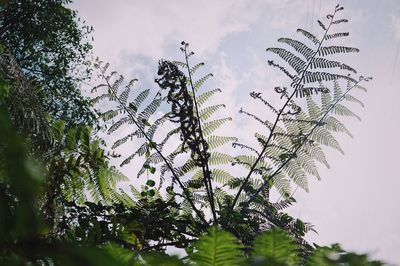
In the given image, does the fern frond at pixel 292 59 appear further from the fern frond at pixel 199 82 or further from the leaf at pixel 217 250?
the leaf at pixel 217 250

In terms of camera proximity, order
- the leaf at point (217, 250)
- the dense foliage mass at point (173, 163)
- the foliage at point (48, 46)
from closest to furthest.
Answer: the leaf at point (217, 250) → the dense foliage mass at point (173, 163) → the foliage at point (48, 46)

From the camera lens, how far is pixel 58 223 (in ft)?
6.20

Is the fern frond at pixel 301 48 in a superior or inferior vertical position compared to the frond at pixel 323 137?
superior

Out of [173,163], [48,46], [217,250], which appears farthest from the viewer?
[48,46]

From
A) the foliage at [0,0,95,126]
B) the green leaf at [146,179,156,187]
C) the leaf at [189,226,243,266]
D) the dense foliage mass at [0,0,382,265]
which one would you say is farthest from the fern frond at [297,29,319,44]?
the foliage at [0,0,95,126]

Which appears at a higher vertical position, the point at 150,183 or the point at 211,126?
the point at 211,126

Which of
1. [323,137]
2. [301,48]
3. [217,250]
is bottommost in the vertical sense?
[217,250]

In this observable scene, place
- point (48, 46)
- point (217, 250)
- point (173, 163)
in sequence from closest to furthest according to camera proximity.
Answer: point (217, 250) → point (173, 163) → point (48, 46)

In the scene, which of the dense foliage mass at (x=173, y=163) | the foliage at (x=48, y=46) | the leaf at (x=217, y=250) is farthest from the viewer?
the foliage at (x=48, y=46)

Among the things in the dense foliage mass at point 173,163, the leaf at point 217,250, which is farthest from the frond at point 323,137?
the leaf at point 217,250

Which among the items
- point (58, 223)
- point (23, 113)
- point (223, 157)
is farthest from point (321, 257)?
point (223, 157)

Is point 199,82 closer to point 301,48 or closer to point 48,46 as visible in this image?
point 301,48

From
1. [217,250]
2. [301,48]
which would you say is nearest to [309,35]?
[301,48]

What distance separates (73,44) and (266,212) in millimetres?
11279
